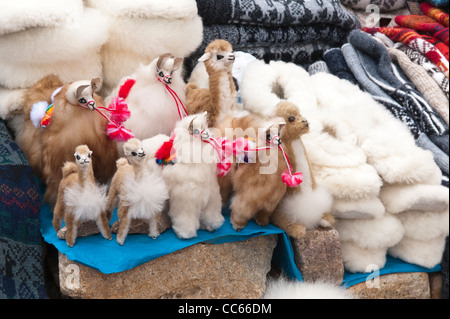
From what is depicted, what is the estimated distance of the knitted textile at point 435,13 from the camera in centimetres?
156

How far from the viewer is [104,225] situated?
922 mm

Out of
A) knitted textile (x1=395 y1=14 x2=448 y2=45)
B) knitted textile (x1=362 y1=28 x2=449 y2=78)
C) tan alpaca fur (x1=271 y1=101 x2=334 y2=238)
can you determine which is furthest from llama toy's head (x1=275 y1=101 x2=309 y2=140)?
knitted textile (x1=395 y1=14 x2=448 y2=45)

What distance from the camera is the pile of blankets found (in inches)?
Result: 55.3

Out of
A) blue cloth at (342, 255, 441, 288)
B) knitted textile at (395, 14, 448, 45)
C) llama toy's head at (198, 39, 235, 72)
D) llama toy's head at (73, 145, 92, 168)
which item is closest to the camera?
llama toy's head at (73, 145, 92, 168)

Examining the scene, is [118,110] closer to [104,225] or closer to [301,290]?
[104,225]

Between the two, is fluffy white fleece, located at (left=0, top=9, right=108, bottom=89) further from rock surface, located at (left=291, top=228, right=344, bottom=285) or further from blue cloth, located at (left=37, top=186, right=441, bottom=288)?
rock surface, located at (left=291, top=228, right=344, bottom=285)

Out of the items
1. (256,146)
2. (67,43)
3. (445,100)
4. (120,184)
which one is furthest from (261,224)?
(445,100)

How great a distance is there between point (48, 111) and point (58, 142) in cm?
7

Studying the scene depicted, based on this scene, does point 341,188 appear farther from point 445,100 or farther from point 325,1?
point 325,1

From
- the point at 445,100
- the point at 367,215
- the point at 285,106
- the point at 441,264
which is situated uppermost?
the point at 285,106

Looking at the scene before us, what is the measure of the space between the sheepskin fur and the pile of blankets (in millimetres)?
503

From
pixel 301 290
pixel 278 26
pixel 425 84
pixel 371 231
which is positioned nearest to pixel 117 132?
pixel 301 290

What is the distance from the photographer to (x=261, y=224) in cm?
105

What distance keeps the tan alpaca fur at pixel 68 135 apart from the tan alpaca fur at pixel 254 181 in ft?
0.92
